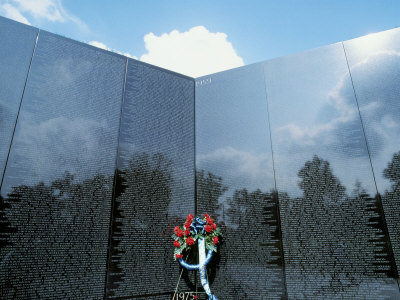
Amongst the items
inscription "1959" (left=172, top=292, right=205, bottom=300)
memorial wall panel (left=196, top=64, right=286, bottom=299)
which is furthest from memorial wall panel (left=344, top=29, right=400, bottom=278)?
inscription "1959" (left=172, top=292, right=205, bottom=300)

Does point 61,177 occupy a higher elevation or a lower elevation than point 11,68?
lower

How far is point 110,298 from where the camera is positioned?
4.05 meters

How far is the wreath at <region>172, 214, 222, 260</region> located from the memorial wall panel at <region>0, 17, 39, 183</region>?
2795mm

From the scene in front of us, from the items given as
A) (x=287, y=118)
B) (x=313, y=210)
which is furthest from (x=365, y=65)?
(x=313, y=210)

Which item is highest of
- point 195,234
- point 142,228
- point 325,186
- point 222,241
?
point 325,186

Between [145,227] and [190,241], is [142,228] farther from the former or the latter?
[190,241]

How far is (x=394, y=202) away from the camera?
4.05 metres

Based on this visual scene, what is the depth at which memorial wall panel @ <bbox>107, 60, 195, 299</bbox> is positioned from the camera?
172 inches

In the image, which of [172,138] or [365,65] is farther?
[172,138]

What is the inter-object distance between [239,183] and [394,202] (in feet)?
7.88

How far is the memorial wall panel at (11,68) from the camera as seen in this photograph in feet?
13.1

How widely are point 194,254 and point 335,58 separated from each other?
4.47 m

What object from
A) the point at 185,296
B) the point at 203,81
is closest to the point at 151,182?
the point at 185,296

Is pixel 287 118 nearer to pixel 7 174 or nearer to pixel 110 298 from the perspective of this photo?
pixel 110 298
